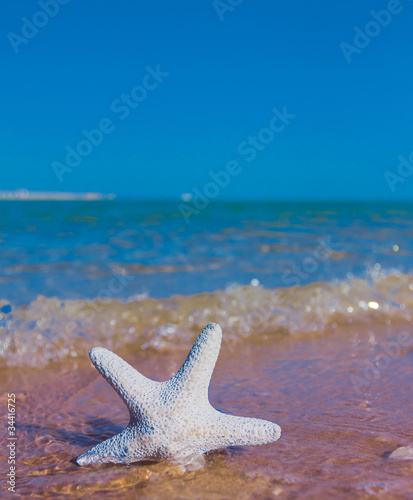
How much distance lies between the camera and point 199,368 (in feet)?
7.90

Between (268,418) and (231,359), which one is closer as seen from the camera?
(268,418)

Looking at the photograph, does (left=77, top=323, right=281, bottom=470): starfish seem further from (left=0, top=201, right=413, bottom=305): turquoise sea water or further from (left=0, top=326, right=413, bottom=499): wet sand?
(left=0, top=201, right=413, bottom=305): turquoise sea water

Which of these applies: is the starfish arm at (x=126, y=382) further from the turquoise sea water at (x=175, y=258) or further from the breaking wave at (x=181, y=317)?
the turquoise sea water at (x=175, y=258)

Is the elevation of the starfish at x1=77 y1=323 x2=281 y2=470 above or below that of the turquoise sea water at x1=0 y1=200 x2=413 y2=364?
below

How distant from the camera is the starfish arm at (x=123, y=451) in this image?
2383mm

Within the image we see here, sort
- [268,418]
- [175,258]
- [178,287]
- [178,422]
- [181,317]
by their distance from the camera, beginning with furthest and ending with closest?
[175,258] < [178,287] < [181,317] < [268,418] < [178,422]

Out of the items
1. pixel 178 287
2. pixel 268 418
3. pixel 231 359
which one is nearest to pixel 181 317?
pixel 231 359

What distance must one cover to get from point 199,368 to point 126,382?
0.35m

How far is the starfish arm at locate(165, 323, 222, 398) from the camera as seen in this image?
2.41 metres

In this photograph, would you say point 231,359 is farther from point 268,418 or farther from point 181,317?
point 268,418

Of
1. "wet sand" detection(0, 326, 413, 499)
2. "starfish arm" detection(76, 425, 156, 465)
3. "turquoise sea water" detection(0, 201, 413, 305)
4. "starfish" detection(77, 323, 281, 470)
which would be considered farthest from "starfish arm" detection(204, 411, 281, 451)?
"turquoise sea water" detection(0, 201, 413, 305)

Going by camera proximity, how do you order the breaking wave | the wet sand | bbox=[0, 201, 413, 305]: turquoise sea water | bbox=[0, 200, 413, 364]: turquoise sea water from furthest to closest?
bbox=[0, 201, 413, 305]: turquoise sea water → bbox=[0, 200, 413, 364]: turquoise sea water → the breaking wave → the wet sand

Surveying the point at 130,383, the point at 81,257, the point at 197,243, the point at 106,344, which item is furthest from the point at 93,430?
the point at 197,243

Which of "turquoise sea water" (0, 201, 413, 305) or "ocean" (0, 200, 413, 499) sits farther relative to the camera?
"turquoise sea water" (0, 201, 413, 305)
